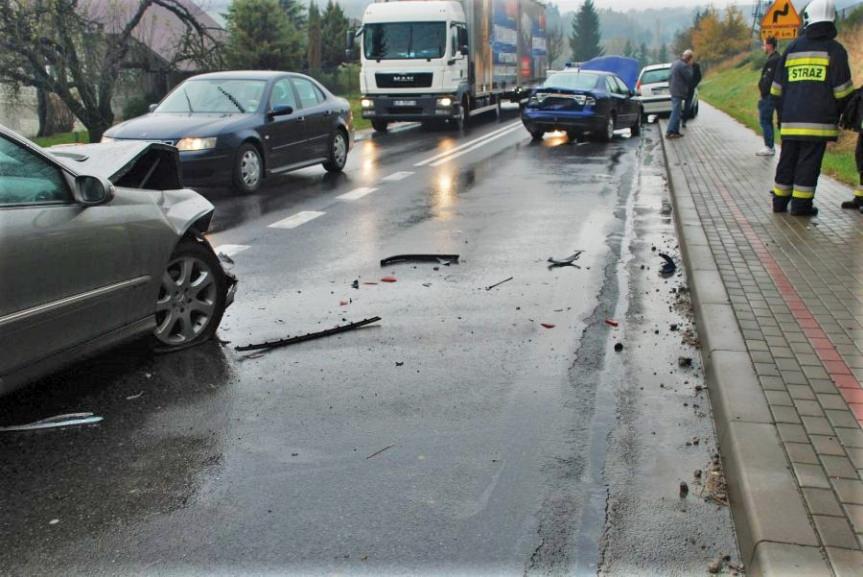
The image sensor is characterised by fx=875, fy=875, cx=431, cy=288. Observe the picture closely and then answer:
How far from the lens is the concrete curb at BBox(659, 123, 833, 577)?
9.76 ft

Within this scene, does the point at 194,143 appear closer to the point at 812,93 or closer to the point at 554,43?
the point at 812,93

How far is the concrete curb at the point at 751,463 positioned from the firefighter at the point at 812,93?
379cm

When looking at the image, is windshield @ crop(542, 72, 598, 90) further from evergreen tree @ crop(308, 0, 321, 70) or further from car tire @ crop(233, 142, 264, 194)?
evergreen tree @ crop(308, 0, 321, 70)

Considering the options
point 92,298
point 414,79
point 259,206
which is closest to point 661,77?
point 414,79

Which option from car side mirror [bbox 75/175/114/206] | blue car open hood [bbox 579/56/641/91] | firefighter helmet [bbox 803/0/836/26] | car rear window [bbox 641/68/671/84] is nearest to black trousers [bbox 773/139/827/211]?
firefighter helmet [bbox 803/0/836/26]

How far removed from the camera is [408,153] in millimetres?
18359

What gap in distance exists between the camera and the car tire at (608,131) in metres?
20.0

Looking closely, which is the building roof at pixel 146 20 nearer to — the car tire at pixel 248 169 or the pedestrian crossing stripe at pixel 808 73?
the car tire at pixel 248 169

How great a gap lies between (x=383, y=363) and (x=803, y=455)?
2.53 metres

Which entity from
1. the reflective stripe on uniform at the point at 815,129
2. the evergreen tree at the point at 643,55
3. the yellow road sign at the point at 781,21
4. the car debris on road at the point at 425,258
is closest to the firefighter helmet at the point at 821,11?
the reflective stripe on uniform at the point at 815,129

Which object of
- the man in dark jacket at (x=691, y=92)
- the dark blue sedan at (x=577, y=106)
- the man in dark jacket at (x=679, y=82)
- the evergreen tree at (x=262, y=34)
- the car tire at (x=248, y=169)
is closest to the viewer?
the car tire at (x=248, y=169)

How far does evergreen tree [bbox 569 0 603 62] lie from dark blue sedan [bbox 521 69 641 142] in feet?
382

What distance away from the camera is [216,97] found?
42.9 ft

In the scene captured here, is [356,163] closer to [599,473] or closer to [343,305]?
[343,305]
